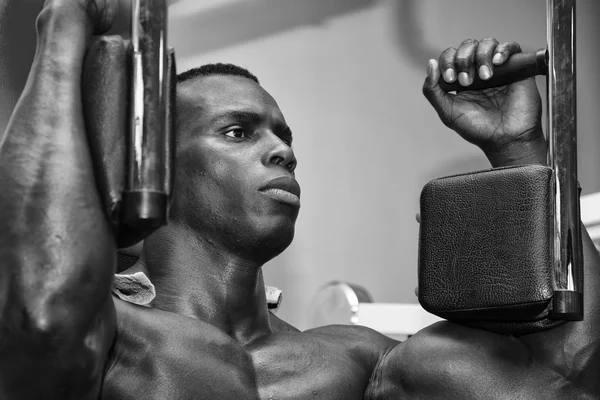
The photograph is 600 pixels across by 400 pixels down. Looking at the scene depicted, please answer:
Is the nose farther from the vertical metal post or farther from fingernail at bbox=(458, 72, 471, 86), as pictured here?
the vertical metal post

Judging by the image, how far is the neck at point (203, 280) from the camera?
1649mm

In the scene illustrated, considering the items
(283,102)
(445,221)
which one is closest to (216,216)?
(445,221)

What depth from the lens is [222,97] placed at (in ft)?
5.65

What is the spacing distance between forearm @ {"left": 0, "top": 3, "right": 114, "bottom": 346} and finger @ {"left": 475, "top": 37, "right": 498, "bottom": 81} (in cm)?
67

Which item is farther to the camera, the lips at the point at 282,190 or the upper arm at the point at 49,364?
the lips at the point at 282,190

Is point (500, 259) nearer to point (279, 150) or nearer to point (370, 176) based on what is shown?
point (279, 150)

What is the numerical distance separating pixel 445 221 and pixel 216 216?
1.21 ft

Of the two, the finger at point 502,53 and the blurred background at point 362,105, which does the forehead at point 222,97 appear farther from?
the blurred background at point 362,105

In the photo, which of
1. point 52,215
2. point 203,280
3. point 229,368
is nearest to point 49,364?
point 52,215

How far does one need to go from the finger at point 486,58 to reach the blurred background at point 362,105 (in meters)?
1.19

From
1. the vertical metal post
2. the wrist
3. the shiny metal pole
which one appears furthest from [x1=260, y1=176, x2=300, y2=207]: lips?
the shiny metal pole

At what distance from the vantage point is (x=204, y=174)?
167cm

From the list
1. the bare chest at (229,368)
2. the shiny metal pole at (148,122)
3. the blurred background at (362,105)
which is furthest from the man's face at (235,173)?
the blurred background at (362,105)

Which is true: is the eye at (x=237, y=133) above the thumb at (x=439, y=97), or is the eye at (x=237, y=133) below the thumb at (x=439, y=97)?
below
